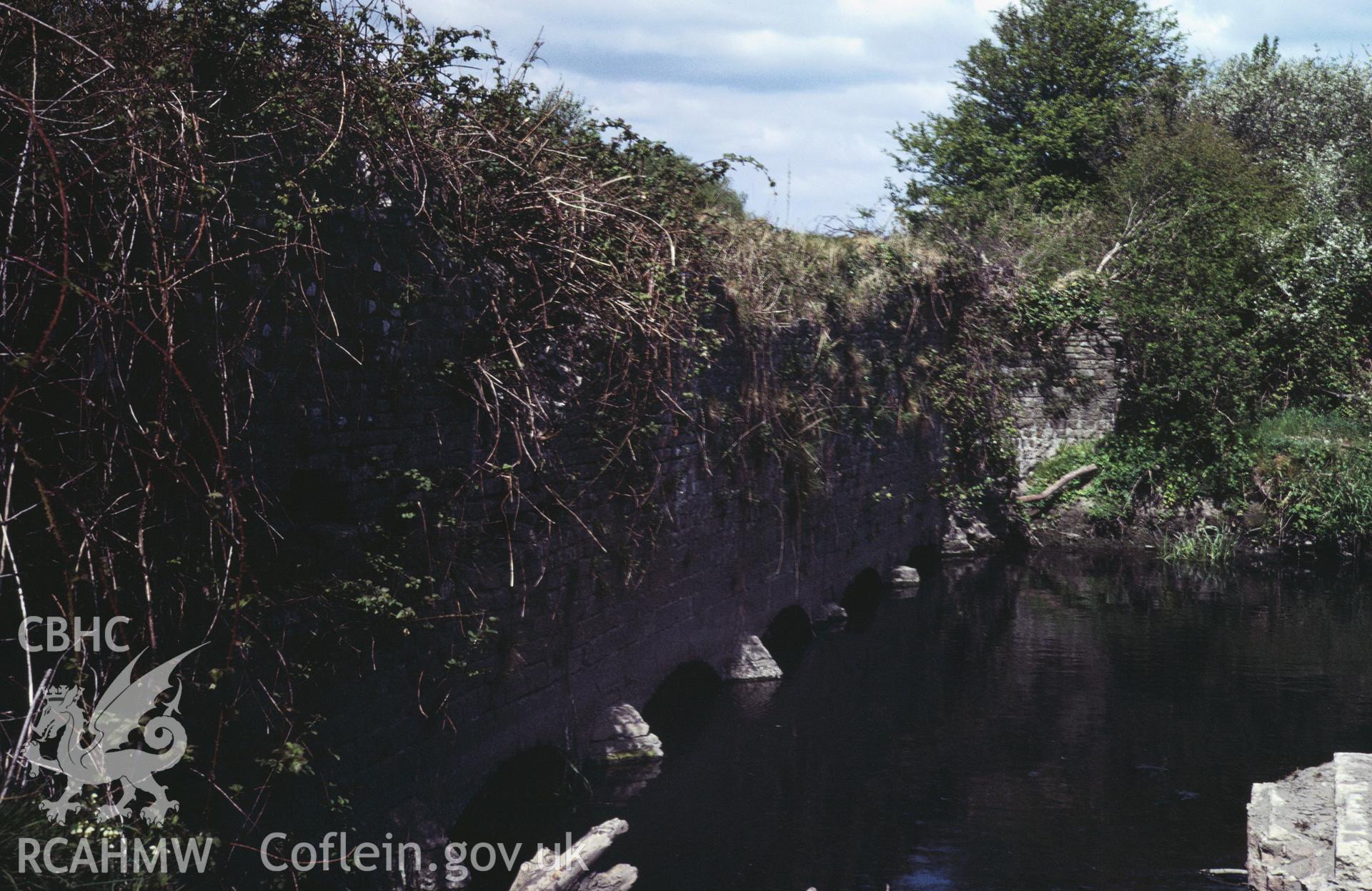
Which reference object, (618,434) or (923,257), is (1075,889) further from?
(923,257)

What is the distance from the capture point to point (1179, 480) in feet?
56.6

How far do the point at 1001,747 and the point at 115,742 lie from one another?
640 cm

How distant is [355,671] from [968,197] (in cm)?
2417

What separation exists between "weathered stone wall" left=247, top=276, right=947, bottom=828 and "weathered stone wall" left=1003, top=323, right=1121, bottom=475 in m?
8.09

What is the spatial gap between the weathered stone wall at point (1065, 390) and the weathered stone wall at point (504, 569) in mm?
8088

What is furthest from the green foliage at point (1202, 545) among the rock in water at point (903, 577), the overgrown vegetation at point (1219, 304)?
the rock in water at point (903, 577)

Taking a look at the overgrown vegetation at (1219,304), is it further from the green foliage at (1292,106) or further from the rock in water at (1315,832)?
the rock in water at (1315,832)

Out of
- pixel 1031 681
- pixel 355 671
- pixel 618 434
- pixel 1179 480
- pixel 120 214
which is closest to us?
pixel 120 214

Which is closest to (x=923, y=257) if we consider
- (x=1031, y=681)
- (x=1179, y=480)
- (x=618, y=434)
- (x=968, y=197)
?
(x=1179, y=480)

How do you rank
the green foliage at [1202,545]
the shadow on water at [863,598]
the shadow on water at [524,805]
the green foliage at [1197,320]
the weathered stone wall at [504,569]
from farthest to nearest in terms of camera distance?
the green foliage at [1197,320] < the green foliage at [1202,545] < the shadow on water at [863,598] < the shadow on water at [524,805] < the weathered stone wall at [504,569]

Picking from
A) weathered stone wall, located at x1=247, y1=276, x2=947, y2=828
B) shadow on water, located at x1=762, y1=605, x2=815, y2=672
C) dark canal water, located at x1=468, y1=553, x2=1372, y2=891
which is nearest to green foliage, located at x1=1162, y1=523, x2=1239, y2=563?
dark canal water, located at x1=468, y1=553, x2=1372, y2=891

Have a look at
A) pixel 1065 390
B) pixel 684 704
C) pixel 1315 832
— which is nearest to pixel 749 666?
pixel 684 704

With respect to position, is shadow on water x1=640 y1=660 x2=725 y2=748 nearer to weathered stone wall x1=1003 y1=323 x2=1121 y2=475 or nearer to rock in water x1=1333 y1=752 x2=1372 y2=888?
rock in water x1=1333 y1=752 x2=1372 y2=888

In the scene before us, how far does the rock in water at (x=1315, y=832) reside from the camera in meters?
5.32
